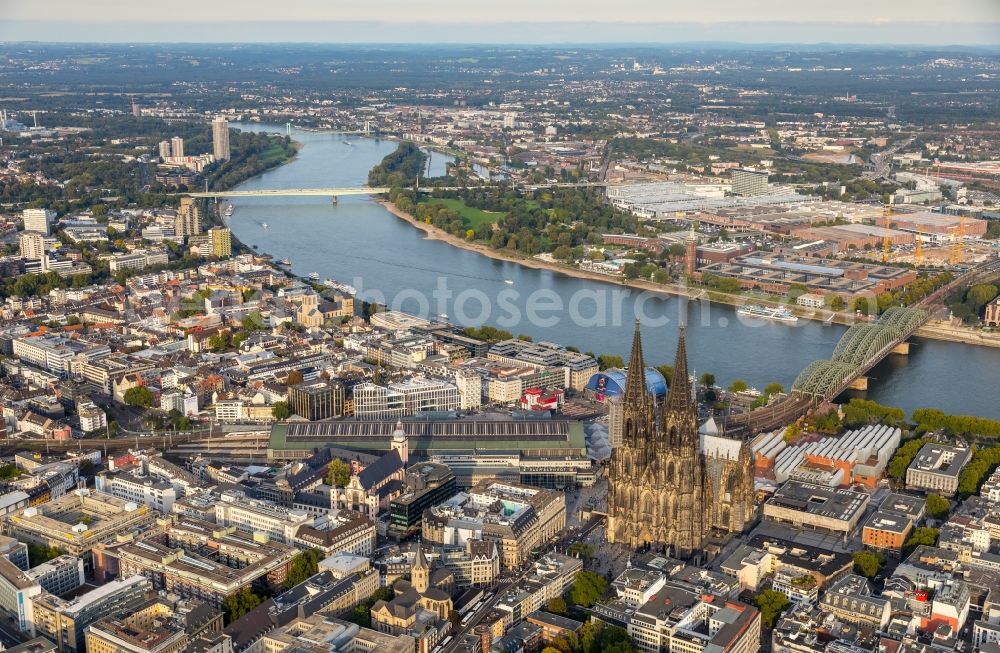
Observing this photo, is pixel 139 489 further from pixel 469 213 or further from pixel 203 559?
pixel 469 213

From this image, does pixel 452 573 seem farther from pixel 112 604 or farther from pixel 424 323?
pixel 424 323

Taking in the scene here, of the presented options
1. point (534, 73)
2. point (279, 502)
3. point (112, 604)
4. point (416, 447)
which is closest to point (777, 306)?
point (416, 447)

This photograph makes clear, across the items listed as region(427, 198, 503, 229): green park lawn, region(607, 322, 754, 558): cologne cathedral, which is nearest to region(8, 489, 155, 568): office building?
region(607, 322, 754, 558): cologne cathedral

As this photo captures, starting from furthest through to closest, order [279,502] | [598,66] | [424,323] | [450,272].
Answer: [598,66]
[450,272]
[424,323]
[279,502]

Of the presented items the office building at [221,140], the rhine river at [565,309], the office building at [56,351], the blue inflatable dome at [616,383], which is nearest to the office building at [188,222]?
the rhine river at [565,309]

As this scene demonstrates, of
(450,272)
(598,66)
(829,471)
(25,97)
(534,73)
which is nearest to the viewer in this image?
(829,471)

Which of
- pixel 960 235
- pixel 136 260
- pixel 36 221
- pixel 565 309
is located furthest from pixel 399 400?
pixel 960 235
